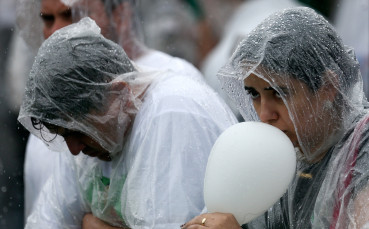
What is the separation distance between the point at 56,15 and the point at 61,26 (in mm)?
55

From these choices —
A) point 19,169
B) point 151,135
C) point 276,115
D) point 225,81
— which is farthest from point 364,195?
point 19,169

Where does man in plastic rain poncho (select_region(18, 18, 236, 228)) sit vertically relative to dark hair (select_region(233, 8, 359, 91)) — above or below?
below

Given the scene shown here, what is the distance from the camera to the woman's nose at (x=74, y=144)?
9.21 ft

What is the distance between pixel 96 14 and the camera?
150 inches

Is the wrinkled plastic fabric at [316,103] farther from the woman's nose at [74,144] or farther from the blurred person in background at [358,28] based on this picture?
the blurred person in background at [358,28]

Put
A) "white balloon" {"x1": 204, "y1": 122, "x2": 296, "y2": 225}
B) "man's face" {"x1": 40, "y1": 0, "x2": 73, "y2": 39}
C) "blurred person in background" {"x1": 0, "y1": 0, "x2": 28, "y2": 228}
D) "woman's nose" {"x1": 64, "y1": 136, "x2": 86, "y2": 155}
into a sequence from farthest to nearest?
"blurred person in background" {"x1": 0, "y1": 0, "x2": 28, "y2": 228} → "man's face" {"x1": 40, "y1": 0, "x2": 73, "y2": 39} → "woman's nose" {"x1": 64, "y1": 136, "x2": 86, "y2": 155} → "white balloon" {"x1": 204, "y1": 122, "x2": 296, "y2": 225}

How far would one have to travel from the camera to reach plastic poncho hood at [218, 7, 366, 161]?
2271 mm

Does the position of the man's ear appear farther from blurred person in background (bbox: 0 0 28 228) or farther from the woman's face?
blurred person in background (bbox: 0 0 28 228)

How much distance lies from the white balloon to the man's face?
5.21ft

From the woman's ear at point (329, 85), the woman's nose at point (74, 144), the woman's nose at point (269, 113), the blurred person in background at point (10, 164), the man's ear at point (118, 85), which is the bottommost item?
the blurred person in background at point (10, 164)

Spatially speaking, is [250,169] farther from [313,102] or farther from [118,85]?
[118,85]

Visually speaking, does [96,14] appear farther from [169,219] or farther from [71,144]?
[169,219]

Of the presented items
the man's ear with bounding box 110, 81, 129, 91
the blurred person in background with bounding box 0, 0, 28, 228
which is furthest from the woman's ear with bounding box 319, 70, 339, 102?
the blurred person in background with bounding box 0, 0, 28, 228

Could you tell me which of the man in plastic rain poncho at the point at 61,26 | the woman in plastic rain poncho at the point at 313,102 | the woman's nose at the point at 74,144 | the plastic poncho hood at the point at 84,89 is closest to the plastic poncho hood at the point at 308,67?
the woman in plastic rain poncho at the point at 313,102
